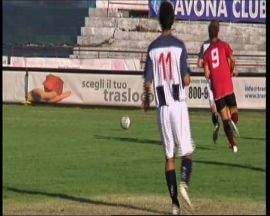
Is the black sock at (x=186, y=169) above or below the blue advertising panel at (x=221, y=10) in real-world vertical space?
below

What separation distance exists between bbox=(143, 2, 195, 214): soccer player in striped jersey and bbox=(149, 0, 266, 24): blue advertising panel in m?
43.7

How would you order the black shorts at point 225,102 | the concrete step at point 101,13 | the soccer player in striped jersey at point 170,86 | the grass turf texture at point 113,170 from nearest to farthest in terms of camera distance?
the soccer player in striped jersey at point 170,86 → the grass turf texture at point 113,170 → the black shorts at point 225,102 → the concrete step at point 101,13

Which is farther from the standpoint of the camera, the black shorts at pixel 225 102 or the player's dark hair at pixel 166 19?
the black shorts at pixel 225 102

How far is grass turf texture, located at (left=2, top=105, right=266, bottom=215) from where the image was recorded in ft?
38.1

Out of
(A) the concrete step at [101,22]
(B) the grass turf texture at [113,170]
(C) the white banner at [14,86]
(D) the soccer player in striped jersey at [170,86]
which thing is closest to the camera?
(D) the soccer player in striped jersey at [170,86]

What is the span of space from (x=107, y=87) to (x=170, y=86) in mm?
23559

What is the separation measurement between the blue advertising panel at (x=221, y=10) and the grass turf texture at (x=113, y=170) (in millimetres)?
28594

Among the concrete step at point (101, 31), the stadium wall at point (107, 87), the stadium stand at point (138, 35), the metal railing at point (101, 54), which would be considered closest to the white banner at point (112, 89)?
the stadium wall at point (107, 87)

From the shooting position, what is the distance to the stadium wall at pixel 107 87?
33.5 m

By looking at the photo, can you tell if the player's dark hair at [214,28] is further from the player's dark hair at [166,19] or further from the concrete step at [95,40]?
the concrete step at [95,40]

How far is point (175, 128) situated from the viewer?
1113cm

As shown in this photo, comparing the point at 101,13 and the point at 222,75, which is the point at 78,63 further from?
the point at 222,75

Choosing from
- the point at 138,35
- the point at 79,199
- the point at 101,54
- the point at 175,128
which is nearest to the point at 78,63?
the point at 101,54

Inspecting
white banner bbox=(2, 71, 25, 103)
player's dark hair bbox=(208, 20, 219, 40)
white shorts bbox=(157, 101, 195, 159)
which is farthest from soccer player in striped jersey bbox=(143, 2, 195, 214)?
white banner bbox=(2, 71, 25, 103)
